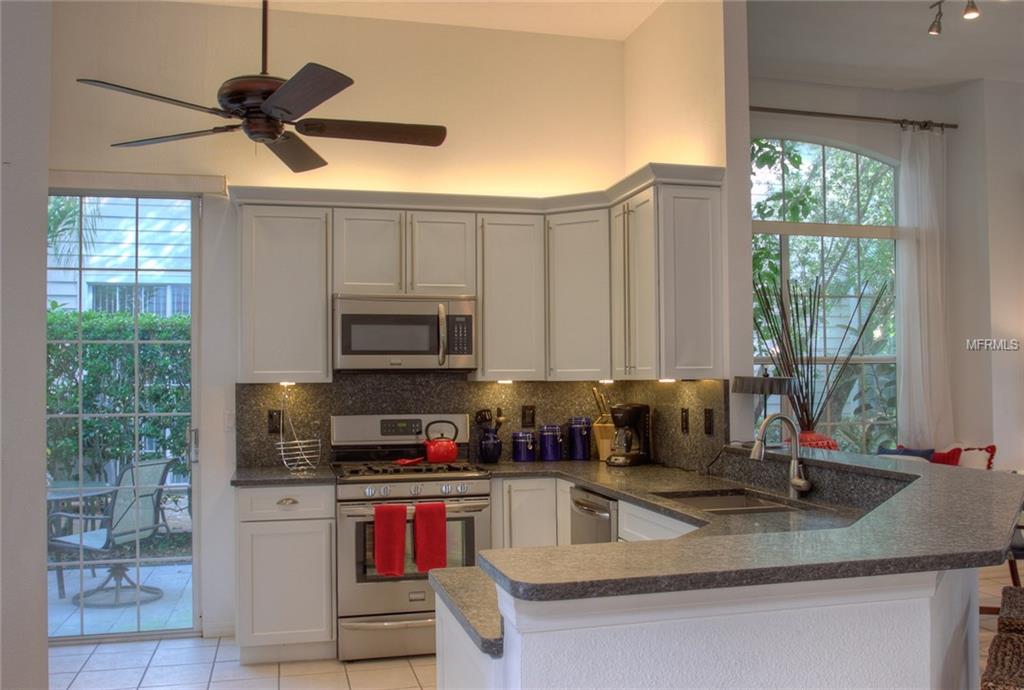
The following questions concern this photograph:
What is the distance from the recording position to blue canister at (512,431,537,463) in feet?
15.9

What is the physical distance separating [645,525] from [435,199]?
2.14 m

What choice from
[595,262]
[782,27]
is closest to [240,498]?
[595,262]

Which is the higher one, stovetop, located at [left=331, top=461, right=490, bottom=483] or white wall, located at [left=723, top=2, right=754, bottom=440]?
white wall, located at [left=723, top=2, right=754, bottom=440]

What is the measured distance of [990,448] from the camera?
5273 millimetres

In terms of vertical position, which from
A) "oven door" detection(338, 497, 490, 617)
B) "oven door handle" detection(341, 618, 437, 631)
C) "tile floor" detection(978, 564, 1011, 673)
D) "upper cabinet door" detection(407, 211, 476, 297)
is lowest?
"tile floor" detection(978, 564, 1011, 673)

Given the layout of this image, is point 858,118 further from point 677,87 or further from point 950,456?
point 950,456

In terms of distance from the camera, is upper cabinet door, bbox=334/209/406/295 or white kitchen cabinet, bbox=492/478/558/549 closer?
white kitchen cabinet, bbox=492/478/558/549

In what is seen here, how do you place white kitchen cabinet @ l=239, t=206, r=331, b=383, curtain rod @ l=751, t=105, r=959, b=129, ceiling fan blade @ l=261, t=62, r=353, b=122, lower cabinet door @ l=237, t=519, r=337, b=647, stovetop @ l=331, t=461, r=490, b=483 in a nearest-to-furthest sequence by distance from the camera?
1. ceiling fan blade @ l=261, t=62, r=353, b=122
2. lower cabinet door @ l=237, t=519, r=337, b=647
3. stovetop @ l=331, t=461, r=490, b=483
4. white kitchen cabinet @ l=239, t=206, r=331, b=383
5. curtain rod @ l=751, t=105, r=959, b=129

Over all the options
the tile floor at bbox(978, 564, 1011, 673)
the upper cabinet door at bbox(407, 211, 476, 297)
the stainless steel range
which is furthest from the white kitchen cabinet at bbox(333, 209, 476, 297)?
the tile floor at bbox(978, 564, 1011, 673)

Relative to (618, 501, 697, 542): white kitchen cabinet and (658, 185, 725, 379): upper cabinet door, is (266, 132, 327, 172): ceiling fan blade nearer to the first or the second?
(658, 185, 725, 379): upper cabinet door

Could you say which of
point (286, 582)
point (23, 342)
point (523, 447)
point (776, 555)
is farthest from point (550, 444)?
point (23, 342)

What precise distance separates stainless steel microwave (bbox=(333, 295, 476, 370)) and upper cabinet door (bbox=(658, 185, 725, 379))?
1144 mm

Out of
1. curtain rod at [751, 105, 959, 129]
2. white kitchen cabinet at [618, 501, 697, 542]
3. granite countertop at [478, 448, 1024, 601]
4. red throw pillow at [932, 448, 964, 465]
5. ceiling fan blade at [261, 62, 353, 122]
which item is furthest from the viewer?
curtain rod at [751, 105, 959, 129]

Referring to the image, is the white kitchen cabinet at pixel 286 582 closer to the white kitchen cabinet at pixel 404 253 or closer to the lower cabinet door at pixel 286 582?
the lower cabinet door at pixel 286 582
